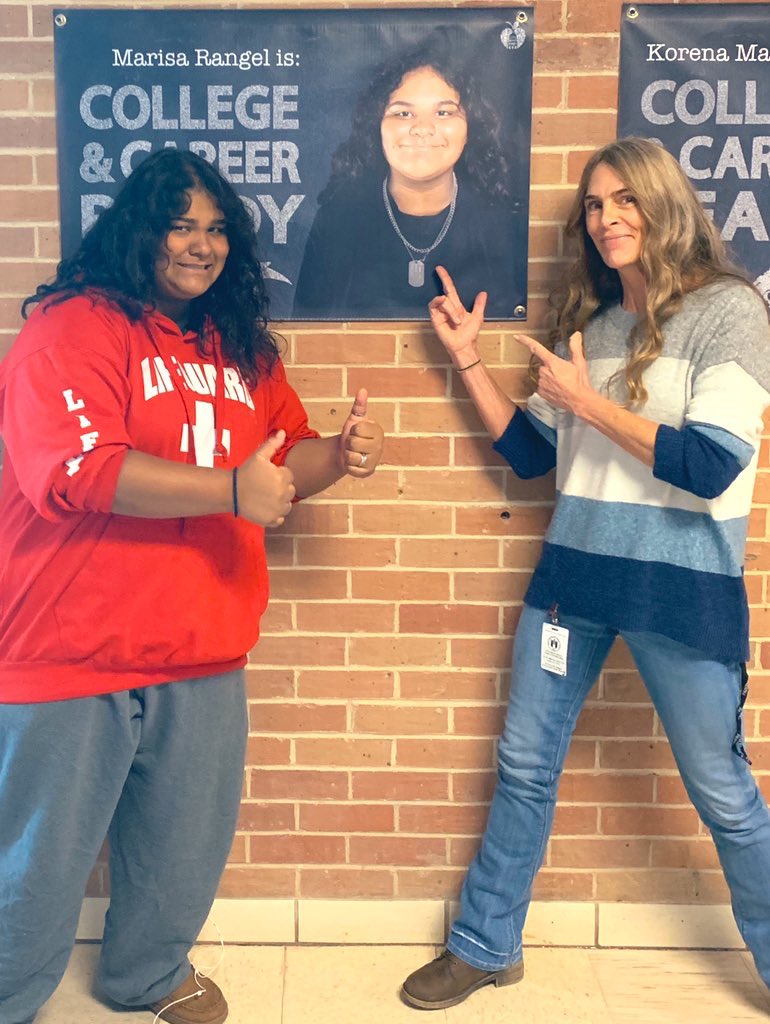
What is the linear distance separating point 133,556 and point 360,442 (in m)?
0.50

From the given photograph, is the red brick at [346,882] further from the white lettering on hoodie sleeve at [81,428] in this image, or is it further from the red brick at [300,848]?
the white lettering on hoodie sleeve at [81,428]

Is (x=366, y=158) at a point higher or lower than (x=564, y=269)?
higher

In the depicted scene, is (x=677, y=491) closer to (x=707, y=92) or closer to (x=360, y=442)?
(x=360, y=442)

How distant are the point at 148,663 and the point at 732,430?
1.18 m

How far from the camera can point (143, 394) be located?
203 cm

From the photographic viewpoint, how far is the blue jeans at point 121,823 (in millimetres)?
2037

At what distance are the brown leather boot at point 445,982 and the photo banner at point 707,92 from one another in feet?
5.80

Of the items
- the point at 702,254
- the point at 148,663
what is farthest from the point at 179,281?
the point at 702,254

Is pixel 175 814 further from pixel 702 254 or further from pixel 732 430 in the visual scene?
pixel 702 254

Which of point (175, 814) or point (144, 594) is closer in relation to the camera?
point (144, 594)

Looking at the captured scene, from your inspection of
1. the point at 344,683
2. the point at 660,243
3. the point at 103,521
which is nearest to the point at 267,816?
the point at 344,683

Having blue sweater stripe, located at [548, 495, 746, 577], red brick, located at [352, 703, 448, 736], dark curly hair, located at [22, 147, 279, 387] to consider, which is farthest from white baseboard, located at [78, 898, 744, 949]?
dark curly hair, located at [22, 147, 279, 387]

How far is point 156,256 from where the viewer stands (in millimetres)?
2090

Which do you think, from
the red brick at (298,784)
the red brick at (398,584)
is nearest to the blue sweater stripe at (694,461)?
the red brick at (398,584)
